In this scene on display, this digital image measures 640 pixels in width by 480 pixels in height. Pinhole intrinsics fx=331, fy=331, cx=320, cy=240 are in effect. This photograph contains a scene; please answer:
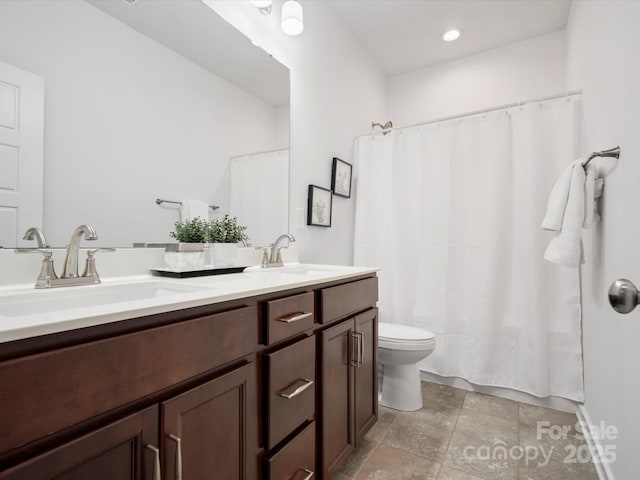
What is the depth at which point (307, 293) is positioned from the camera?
111cm

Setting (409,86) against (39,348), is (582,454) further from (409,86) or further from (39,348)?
(409,86)

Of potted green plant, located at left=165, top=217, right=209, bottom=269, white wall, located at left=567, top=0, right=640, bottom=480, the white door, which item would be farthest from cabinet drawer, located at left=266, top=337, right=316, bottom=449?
white wall, located at left=567, top=0, right=640, bottom=480

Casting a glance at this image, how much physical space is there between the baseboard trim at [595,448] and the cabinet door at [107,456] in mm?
1632

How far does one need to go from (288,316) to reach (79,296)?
0.57m

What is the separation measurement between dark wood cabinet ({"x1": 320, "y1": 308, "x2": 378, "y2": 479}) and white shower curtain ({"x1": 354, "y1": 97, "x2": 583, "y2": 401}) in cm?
90

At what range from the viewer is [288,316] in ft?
3.32

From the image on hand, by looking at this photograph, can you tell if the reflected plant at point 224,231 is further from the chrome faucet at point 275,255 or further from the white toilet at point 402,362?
the white toilet at point 402,362

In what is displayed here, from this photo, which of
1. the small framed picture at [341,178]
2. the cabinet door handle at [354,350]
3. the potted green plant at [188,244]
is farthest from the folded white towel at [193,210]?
the small framed picture at [341,178]

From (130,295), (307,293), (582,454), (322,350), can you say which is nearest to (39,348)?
(130,295)

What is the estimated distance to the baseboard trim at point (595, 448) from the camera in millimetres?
1311

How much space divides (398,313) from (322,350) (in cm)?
139

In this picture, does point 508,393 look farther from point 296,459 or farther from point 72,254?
point 72,254

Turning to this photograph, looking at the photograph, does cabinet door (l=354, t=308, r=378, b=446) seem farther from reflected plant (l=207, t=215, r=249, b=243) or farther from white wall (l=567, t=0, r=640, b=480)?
white wall (l=567, t=0, r=640, b=480)

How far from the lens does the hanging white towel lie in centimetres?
143
